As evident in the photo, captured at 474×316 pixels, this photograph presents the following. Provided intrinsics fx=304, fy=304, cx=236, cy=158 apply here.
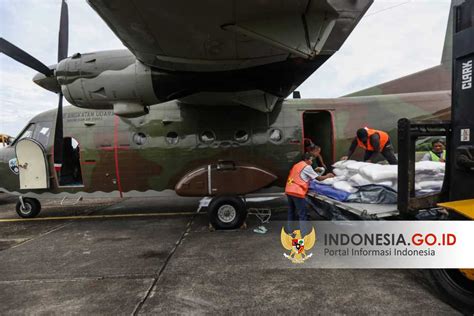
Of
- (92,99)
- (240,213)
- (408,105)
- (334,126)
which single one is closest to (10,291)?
Result: (92,99)

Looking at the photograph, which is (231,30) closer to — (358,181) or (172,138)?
(358,181)

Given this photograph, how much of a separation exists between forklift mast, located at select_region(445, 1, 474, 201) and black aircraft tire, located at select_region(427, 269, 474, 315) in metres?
0.80

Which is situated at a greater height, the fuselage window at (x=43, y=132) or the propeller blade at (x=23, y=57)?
the propeller blade at (x=23, y=57)

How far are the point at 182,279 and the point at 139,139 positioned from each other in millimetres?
4425

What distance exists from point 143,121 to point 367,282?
6.06 m

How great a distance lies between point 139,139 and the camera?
7637 millimetres

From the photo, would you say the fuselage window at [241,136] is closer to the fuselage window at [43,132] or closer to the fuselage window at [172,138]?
the fuselage window at [172,138]

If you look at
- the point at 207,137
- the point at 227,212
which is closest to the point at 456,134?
the point at 227,212

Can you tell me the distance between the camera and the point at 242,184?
6.89 metres

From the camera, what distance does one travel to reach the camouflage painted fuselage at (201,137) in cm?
752

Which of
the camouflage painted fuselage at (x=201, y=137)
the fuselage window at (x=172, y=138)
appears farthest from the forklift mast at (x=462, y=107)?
the fuselage window at (x=172, y=138)

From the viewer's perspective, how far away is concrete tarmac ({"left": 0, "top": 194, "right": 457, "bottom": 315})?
11.2 feet

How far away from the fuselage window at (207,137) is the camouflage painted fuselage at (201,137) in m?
0.02

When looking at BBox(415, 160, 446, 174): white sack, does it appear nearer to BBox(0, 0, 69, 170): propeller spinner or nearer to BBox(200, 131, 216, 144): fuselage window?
BBox(200, 131, 216, 144): fuselage window
